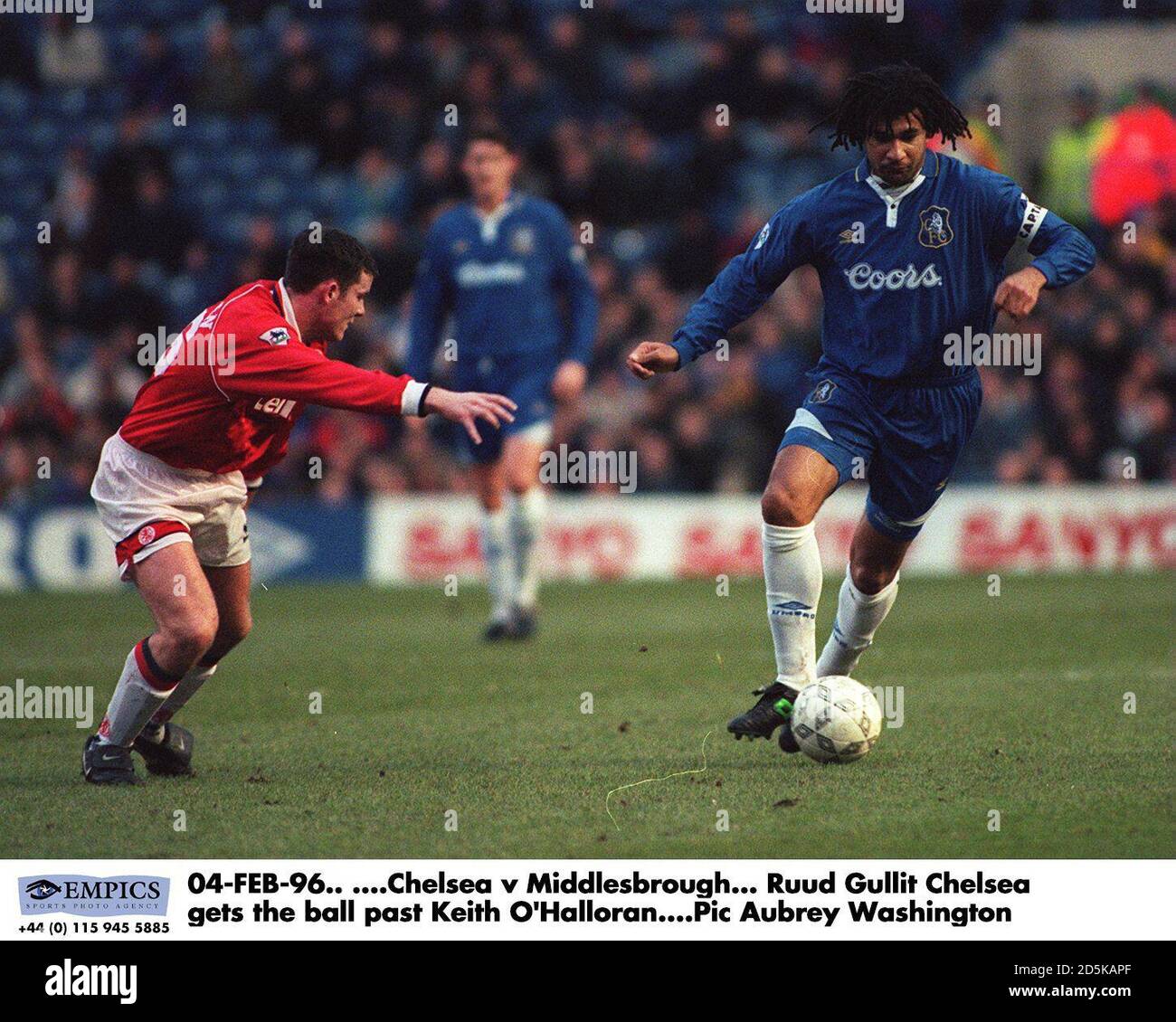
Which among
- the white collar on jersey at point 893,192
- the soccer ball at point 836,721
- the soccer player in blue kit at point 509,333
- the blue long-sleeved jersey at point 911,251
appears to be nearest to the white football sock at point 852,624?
the soccer ball at point 836,721

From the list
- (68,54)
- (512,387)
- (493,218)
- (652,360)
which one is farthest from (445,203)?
(652,360)

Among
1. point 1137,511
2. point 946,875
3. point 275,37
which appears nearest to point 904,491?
point 946,875

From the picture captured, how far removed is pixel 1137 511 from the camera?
15.6m

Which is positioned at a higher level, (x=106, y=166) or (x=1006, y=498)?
(x=106, y=166)

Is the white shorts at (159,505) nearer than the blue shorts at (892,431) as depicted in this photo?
Yes

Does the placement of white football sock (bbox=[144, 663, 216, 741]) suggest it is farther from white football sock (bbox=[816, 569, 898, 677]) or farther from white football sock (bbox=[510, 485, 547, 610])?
white football sock (bbox=[510, 485, 547, 610])

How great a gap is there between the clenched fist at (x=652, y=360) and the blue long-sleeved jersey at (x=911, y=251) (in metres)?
0.10

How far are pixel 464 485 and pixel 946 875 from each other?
1140cm

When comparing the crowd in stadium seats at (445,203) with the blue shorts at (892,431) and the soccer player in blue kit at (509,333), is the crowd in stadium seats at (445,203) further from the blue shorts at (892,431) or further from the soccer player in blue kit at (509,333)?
the blue shorts at (892,431)

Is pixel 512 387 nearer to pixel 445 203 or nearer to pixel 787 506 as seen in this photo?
pixel 787 506

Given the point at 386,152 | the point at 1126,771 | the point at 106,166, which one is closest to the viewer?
the point at 1126,771

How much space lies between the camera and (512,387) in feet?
35.2

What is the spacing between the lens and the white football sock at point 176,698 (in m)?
6.16

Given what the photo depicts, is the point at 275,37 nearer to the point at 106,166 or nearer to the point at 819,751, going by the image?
the point at 106,166
